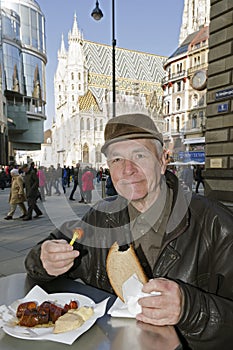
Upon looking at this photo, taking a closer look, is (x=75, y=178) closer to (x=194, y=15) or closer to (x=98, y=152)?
(x=98, y=152)

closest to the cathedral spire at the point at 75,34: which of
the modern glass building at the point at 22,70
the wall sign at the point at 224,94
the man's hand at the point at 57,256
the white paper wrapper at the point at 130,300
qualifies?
the man's hand at the point at 57,256

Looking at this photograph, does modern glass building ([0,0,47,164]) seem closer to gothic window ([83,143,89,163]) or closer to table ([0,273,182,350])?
gothic window ([83,143,89,163])

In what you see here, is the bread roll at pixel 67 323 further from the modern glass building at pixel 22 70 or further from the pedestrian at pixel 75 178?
the modern glass building at pixel 22 70

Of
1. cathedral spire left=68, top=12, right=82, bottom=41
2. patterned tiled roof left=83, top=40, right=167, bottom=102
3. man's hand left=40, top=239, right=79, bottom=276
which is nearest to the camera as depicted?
man's hand left=40, top=239, right=79, bottom=276

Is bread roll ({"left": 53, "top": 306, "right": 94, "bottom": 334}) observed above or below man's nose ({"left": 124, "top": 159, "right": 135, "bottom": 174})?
below

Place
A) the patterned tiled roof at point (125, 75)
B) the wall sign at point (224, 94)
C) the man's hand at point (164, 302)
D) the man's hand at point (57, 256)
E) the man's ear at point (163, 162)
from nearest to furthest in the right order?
the man's hand at point (164, 302) → the man's hand at point (57, 256) → the man's ear at point (163, 162) → the patterned tiled roof at point (125, 75) → the wall sign at point (224, 94)

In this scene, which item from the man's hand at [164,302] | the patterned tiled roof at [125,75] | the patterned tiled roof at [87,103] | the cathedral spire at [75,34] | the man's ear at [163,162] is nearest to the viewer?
the man's hand at [164,302]

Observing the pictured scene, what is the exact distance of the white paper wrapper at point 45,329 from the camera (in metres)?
1.05

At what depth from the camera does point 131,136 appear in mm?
1324

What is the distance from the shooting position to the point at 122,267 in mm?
1248

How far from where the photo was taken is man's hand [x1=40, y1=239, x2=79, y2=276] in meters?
1.31

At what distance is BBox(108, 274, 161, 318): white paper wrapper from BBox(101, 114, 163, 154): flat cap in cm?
63

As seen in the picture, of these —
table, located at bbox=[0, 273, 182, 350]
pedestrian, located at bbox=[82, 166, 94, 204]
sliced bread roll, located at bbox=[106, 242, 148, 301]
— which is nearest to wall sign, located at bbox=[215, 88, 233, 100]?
pedestrian, located at bbox=[82, 166, 94, 204]

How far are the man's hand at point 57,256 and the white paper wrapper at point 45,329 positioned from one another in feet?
0.40
